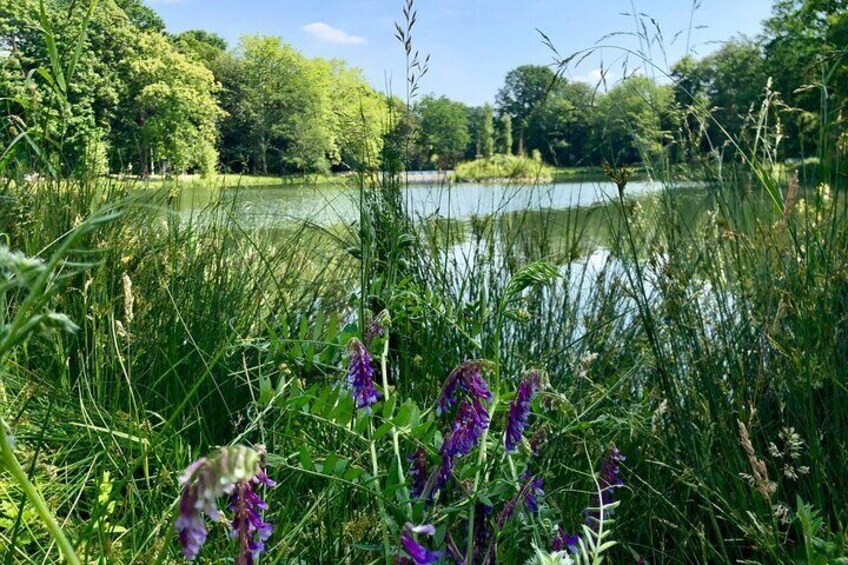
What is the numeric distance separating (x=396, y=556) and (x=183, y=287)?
1.62 metres

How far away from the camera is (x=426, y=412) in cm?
93

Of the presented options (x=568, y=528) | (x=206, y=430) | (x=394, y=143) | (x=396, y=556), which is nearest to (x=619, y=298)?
(x=394, y=143)

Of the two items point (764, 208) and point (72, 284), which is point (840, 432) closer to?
point (764, 208)

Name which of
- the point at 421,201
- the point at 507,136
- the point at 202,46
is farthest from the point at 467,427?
the point at 202,46

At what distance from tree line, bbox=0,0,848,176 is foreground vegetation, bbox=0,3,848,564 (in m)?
0.20

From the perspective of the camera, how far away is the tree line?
1947 millimetres

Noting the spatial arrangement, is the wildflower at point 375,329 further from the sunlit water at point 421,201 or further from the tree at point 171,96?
the tree at point 171,96

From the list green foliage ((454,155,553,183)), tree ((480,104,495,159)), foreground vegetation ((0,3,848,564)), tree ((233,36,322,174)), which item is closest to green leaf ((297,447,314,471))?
foreground vegetation ((0,3,848,564))

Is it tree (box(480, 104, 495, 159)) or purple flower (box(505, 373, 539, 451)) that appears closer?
purple flower (box(505, 373, 539, 451))

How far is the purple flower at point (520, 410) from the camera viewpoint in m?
0.86

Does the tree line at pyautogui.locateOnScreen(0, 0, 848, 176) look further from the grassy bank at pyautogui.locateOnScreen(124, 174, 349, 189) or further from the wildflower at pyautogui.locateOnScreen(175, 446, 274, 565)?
the wildflower at pyautogui.locateOnScreen(175, 446, 274, 565)

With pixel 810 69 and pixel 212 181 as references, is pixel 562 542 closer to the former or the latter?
pixel 810 69

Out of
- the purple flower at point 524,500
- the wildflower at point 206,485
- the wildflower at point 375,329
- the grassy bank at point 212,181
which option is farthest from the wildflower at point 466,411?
the grassy bank at point 212,181

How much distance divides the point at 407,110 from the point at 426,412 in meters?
1.48
